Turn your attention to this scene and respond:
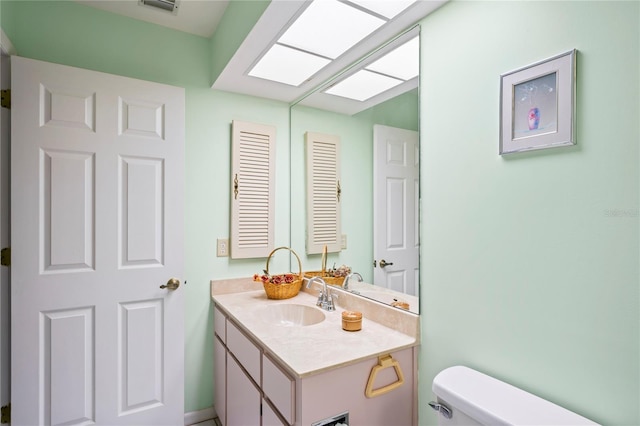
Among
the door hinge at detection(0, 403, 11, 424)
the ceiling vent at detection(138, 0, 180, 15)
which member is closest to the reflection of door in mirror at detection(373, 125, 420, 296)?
the ceiling vent at detection(138, 0, 180, 15)

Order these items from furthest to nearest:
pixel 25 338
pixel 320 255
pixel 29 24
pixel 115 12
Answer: pixel 320 255 < pixel 115 12 < pixel 29 24 < pixel 25 338

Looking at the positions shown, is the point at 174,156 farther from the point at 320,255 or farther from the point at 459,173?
the point at 459,173

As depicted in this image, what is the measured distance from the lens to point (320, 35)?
1.56 m

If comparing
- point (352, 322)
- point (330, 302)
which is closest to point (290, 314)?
point (330, 302)

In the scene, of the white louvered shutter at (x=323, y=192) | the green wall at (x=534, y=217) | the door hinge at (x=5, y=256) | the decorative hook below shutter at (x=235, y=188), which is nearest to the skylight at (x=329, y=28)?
the green wall at (x=534, y=217)

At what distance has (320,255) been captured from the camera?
2201mm

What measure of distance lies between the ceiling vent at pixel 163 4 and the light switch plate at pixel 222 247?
141 centimetres

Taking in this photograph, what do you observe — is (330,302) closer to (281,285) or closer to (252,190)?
(281,285)

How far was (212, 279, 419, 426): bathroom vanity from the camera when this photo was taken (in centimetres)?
115

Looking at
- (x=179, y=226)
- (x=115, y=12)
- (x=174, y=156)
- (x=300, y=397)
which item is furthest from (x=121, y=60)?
(x=300, y=397)

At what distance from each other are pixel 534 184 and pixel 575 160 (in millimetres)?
121

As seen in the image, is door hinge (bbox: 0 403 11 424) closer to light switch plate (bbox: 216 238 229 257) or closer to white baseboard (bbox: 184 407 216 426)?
white baseboard (bbox: 184 407 216 426)

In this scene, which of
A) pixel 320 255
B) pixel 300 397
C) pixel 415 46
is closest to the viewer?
pixel 300 397

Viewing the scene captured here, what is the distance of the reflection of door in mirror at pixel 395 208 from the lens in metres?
1.42
